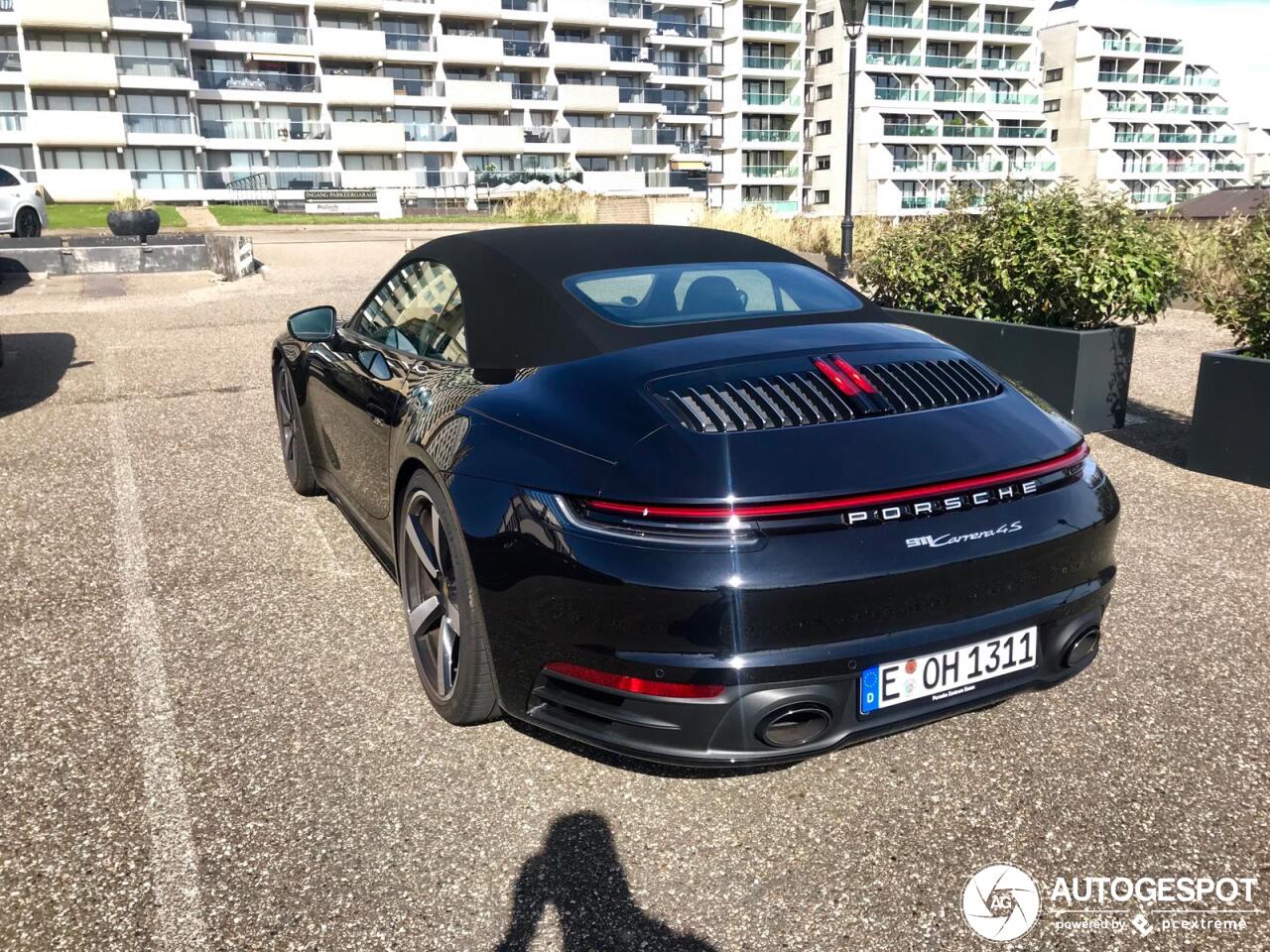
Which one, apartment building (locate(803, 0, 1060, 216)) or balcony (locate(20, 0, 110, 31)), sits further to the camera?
apartment building (locate(803, 0, 1060, 216))

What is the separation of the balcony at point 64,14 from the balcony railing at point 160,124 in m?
4.24

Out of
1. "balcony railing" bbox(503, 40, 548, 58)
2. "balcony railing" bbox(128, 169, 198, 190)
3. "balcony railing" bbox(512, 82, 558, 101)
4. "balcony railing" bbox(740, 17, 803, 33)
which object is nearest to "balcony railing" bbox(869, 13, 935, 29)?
"balcony railing" bbox(740, 17, 803, 33)

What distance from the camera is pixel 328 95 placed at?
187 ft

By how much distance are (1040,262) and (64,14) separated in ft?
180

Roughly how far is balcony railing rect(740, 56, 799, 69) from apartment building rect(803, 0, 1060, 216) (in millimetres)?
2688

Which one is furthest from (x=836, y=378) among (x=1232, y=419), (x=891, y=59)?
(x=891, y=59)

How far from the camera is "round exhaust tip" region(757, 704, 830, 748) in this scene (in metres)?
2.48

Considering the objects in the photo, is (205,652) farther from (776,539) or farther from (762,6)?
(762,6)

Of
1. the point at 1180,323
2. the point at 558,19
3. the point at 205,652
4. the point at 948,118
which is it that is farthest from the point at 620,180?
the point at 205,652

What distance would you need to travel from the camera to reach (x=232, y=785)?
3072 millimetres

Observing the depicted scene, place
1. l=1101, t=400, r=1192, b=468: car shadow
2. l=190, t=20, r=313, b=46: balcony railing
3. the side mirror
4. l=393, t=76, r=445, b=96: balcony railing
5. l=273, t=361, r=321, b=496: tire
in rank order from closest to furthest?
the side mirror
l=273, t=361, r=321, b=496: tire
l=1101, t=400, r=1192, b=468: car shadow
l=190, t=20, r=313, b=46: balcony railing
l=393, t=76, r=445, b=96: balcony railing

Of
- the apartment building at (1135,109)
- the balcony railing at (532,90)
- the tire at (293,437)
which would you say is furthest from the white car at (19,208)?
the apartment building at (1135,109)

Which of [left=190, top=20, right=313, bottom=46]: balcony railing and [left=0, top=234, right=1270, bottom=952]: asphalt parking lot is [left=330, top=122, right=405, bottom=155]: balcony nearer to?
[left=190, top=20, right=313, bottom=46]: balcony railing

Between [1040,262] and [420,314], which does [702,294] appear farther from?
[1040,262]
